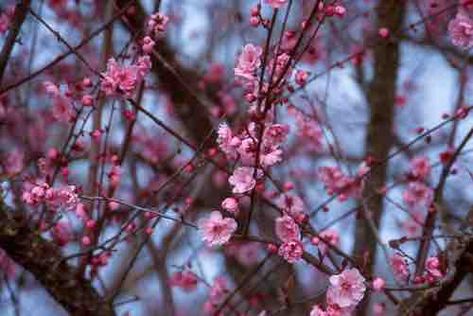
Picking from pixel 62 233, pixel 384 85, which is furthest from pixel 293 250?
pixel 384 85

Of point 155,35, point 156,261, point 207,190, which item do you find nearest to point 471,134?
point 155,35

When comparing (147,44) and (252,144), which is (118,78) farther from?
(252,144)

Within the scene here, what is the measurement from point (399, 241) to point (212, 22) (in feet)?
11.2

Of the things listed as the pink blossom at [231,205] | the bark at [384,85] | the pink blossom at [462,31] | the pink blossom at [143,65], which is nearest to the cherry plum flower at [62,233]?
the pink blossom at [143,65]

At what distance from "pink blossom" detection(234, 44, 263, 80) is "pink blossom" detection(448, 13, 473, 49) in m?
0.83

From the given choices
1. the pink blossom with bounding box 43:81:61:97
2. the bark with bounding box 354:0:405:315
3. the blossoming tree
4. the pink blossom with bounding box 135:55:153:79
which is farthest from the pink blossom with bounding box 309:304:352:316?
the bark with bounding box 354:0:405:315

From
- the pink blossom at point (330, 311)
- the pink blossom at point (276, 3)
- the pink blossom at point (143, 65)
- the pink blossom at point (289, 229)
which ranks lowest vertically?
the pink blossom at point (330, 311)

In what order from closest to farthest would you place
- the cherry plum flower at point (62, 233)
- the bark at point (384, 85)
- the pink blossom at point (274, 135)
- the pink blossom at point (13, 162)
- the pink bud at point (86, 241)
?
the pink blossom at point (274, 135) < the pink bud at point (86, 241) < the cherry plum flower at point (62, 233) < the pink blossom at point (13, 162) < the bark at point (384, 85)

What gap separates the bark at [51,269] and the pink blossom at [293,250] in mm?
1105

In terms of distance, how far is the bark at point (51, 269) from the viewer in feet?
11.1

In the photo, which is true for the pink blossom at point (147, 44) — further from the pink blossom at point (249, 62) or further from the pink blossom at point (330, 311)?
the pink blossom at point (330, 311)

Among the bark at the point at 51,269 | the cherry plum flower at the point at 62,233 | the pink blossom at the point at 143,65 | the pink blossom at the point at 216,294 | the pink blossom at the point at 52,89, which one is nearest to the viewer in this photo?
the pink blossom at the point at 143,65

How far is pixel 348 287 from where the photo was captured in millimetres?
2660

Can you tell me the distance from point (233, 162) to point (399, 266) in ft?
2.55
